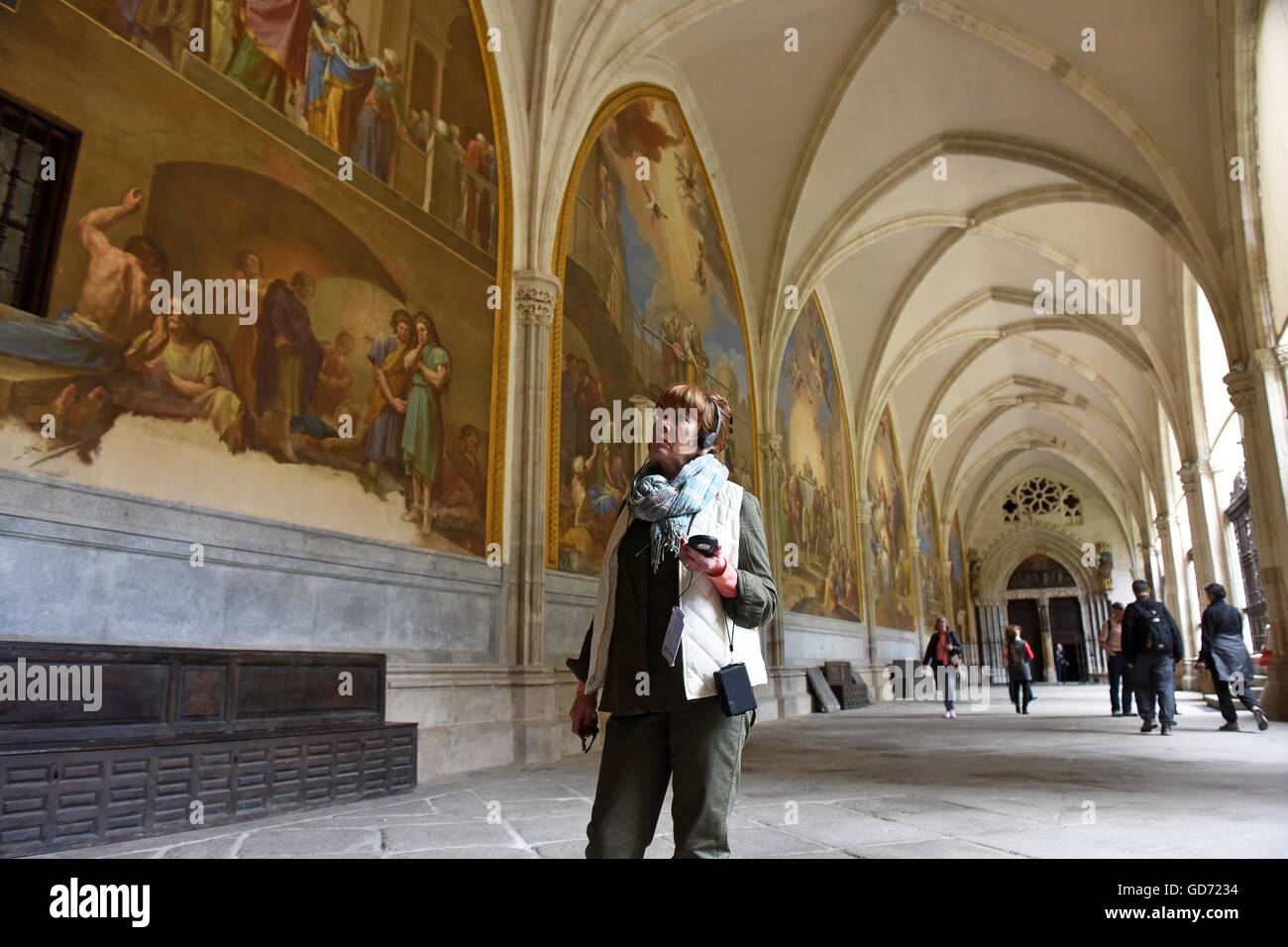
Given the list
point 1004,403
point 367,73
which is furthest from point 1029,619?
point 367,73

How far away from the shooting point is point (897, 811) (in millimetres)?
4215

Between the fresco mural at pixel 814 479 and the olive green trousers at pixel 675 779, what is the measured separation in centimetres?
1255

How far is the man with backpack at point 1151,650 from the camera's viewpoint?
8.48m

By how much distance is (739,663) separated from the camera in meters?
1.82

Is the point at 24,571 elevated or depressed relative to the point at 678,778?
elevated

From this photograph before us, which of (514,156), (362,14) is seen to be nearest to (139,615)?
(362,14)

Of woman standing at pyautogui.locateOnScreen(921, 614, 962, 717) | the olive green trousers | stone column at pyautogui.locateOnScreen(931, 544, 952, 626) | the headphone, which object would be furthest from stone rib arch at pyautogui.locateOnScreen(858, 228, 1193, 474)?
the olive green trousers

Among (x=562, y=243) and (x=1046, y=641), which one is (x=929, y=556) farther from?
(x=562, y=243)

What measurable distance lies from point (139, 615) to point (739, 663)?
155 inches

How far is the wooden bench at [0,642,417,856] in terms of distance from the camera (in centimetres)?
345

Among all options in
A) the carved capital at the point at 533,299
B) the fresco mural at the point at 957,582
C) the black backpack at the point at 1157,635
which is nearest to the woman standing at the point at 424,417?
the carved capital at the point at 533,299

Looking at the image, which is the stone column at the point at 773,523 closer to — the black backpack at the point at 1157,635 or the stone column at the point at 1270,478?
the black backpack at the point at 1157,635

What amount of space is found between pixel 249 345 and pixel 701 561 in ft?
14.9
